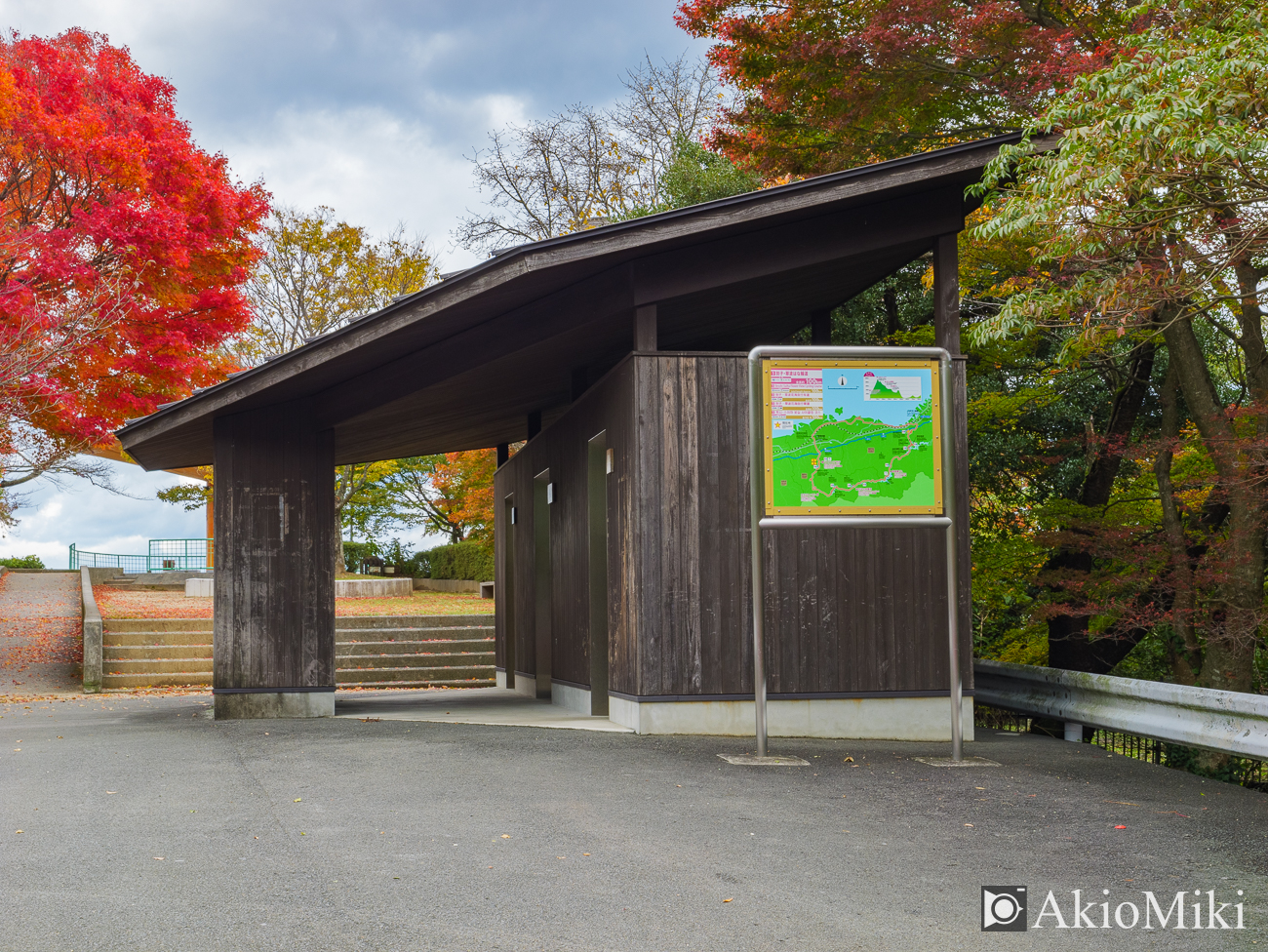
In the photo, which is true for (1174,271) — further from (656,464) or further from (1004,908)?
(1004,908)

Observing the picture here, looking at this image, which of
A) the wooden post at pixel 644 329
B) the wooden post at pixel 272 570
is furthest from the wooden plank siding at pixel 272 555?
the wooden post at pixel 644 329

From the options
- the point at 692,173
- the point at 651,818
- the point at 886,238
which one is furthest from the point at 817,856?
the point at 692,173

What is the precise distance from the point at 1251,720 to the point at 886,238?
4231mm

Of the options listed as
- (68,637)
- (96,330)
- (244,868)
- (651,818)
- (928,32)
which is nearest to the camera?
(244,868)

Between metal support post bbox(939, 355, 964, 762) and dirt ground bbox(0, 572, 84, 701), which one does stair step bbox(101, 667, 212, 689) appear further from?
metal support post bbox(939, 355, 964, 762)

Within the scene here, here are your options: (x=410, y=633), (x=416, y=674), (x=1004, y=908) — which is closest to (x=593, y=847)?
(x=1004, y=908)

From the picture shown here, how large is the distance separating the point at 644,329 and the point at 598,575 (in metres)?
2.51

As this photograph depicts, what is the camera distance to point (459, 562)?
29.1 meters

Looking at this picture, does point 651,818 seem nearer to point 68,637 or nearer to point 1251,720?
point 1251,720

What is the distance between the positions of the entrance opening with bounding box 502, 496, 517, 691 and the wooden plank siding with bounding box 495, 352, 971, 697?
539 cm

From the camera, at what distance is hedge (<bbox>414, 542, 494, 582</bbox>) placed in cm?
2727

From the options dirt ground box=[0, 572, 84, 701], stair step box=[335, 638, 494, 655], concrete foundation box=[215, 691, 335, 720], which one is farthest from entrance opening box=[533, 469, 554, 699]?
dirt ground box=[0, 572, 84, 701]

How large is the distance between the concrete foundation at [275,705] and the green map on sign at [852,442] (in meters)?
4.97

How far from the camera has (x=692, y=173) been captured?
17.8 metres
